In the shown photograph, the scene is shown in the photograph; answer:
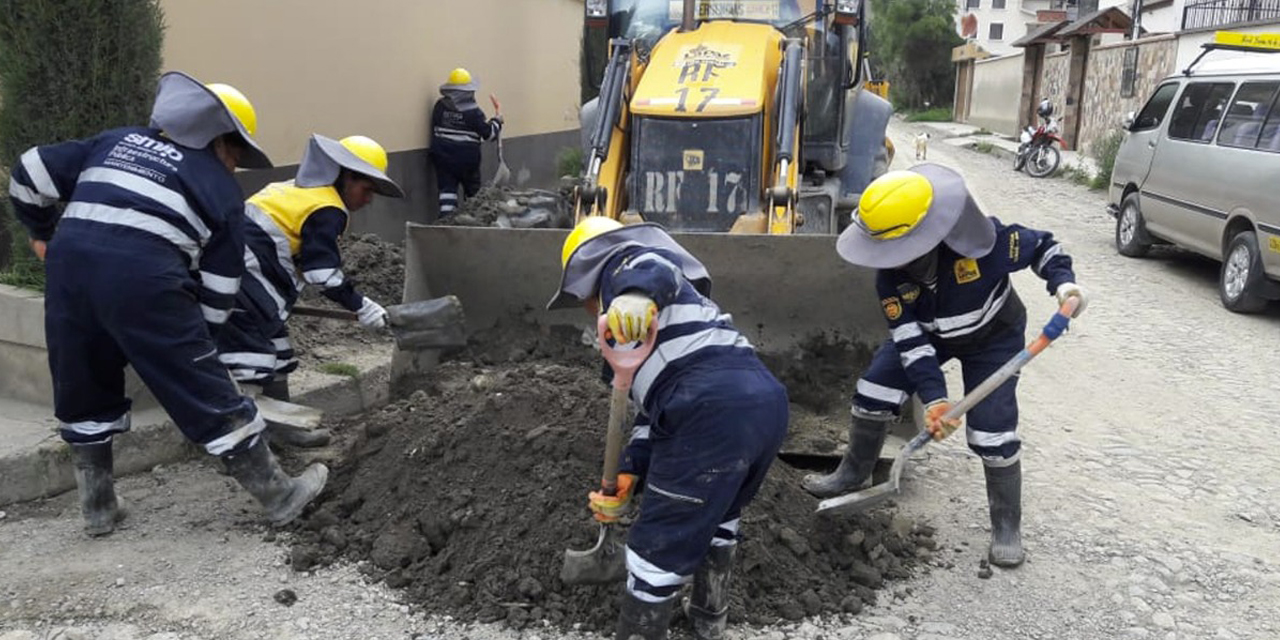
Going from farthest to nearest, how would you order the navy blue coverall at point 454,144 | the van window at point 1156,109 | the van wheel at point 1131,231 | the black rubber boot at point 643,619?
the van wheel at point 1131,231, the van window at point 1156,109, the navy blue coverall at point 454,144, the black rubber boot at point 643,619

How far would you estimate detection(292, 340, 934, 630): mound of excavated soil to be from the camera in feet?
11.3

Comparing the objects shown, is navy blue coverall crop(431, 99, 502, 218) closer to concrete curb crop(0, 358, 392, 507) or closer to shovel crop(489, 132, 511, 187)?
shovel crop(489, 132, 511, 187)

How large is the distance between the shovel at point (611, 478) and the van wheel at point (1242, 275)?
20.9 feet

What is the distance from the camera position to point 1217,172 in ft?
27.2

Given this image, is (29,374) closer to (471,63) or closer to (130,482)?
(130,482)

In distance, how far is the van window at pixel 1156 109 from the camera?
9578mm

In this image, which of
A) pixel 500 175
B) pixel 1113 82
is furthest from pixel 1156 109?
pixel 1113 82

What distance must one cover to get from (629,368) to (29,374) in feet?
11.1

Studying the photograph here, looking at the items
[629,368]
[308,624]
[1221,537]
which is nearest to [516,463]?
[308,624]

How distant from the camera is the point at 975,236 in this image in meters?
3.60

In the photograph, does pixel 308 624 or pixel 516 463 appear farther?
pixel 516 463

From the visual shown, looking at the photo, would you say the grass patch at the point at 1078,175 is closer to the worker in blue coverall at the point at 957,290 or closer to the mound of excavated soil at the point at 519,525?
the worker in blue coverall at the point at 957,290

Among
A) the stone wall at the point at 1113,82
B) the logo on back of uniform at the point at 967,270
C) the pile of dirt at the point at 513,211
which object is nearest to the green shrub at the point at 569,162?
the pile of dirt at the point at 513,211

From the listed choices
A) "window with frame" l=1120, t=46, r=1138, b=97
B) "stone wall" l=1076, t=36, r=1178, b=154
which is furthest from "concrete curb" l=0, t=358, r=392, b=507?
"window with frame" l=1120, t=46, r=1138, b=97
